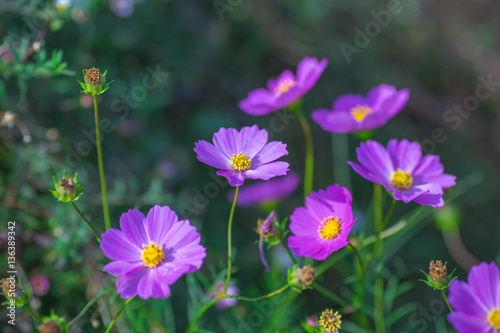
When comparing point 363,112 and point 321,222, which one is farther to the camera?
point 363,112

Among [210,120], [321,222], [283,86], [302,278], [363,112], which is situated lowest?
[302,278]

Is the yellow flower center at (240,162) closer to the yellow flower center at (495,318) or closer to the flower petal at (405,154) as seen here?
the flower petal at (405,154)

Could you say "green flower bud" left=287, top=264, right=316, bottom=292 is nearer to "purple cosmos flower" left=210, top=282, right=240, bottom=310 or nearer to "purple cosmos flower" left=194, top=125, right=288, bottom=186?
"purple cosmos flower" left=194, top=125, right=288, bottom=186

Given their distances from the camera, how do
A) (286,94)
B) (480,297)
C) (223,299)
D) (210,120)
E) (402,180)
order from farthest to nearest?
(210,120)
(223,299)
(286,94)
(402,180)
(480,297)

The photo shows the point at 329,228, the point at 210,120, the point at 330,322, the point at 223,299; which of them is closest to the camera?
the point at 330,322

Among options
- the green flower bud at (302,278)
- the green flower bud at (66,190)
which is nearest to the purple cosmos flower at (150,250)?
the green flower bud at (66,190)

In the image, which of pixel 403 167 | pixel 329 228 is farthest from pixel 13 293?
pixel 403 167

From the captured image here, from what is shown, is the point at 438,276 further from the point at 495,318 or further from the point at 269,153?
the point at 269,153

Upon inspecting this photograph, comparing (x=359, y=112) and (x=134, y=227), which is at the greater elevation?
(x=359, y=112)
